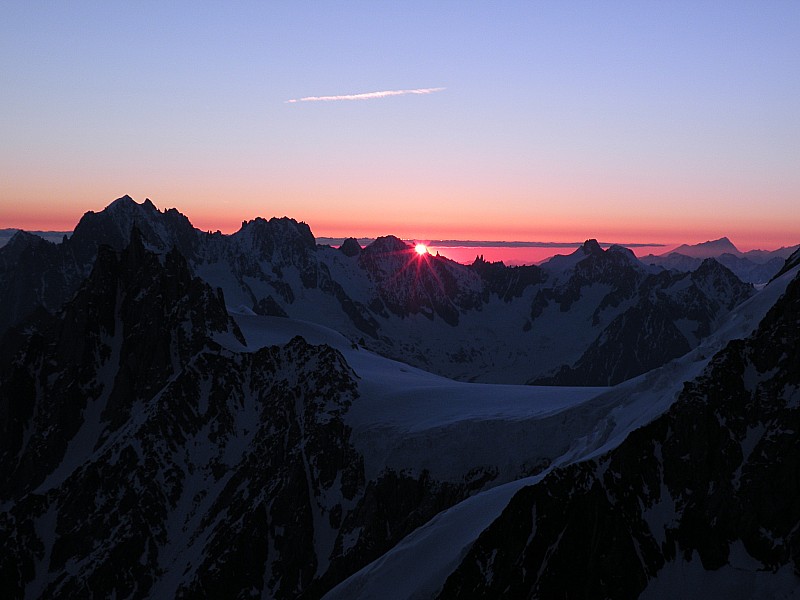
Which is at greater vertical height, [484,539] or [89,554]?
[484,539]

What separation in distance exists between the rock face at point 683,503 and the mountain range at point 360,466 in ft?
0.57

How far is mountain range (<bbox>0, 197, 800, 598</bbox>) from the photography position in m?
64.6

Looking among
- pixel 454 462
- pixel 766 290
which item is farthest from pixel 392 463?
pixel 766 290

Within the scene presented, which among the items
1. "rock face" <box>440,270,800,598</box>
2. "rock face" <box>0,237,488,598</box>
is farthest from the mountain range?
"rock face" <box>0,237,488,598</box>

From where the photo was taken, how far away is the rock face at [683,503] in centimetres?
6128

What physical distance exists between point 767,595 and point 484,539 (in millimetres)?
24036

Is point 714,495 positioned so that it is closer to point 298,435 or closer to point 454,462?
point 454,462

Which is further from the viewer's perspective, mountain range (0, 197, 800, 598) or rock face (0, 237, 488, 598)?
rock face (0, 237, 488, 598)

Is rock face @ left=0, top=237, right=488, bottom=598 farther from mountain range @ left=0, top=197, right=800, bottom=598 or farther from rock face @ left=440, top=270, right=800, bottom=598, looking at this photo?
A: rock face @ left=440, top=270, right=800, bottom=598

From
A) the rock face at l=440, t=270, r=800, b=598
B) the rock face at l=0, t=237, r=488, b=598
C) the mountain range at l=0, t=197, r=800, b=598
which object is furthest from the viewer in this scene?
the rock face at l=0, t=237, r=488, b=598

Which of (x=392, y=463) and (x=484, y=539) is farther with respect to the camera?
(x=392, y=463)

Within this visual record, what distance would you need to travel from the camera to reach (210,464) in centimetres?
13538

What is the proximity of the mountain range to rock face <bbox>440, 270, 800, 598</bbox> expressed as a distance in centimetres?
17

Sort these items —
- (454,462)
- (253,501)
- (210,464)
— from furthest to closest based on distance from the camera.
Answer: (210,464) → (253,501) → (454,462)
